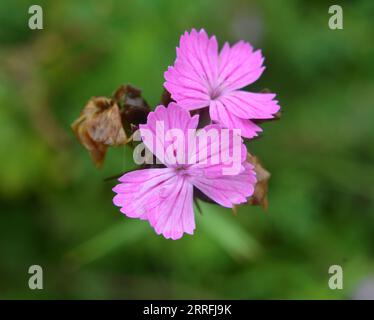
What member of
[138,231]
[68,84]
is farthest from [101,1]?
[138,231]

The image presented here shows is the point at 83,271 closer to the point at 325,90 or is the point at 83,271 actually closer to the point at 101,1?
the point at 101,1

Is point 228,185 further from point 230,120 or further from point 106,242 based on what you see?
point 106,242

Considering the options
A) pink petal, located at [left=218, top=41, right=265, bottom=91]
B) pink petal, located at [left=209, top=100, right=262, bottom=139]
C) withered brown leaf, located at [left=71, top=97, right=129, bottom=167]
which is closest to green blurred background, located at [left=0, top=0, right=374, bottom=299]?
withered brown leaf, located at [left=71, top=97, right=129, bottom=167]

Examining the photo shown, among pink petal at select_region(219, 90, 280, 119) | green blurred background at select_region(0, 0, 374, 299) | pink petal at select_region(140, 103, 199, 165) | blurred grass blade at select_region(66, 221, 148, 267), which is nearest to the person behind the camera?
pink petal at select_region(140, 103, 199, 165)

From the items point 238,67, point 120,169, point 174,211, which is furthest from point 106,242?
point 238,67

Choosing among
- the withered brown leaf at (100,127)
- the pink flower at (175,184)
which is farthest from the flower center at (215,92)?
the withered brown leaf at (100,127)

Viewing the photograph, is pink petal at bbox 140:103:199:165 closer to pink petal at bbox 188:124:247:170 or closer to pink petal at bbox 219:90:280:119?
pink petal at bbox 188:124:247:170
